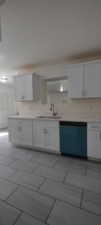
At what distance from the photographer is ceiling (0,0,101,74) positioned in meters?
1.49

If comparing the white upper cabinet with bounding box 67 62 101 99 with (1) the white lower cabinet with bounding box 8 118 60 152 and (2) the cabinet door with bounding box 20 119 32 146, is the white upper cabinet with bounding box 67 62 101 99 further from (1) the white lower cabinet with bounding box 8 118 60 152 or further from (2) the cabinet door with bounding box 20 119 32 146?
(2) the cabinet door with bounding box 20 119 32 146

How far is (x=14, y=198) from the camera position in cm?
156

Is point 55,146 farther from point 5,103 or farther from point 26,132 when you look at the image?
point 5,103

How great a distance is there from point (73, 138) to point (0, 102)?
469cm

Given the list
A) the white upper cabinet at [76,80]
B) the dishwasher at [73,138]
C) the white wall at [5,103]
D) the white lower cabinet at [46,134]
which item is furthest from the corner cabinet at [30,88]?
the white wall at [5,103]

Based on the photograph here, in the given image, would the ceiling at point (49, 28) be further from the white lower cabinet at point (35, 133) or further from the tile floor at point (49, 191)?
the tile floor at point (49, 191)

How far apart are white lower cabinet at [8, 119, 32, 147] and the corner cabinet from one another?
727mm

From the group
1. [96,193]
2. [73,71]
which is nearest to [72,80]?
[73,71]

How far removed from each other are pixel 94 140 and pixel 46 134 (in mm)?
1154

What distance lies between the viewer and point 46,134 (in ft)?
9.80

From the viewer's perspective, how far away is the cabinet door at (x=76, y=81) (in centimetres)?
280

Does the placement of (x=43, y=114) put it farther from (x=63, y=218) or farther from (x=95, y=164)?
(x=63, y=218)

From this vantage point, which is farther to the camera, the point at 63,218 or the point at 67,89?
the point at 67,89

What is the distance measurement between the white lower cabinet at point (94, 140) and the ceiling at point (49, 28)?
1.75 metres
